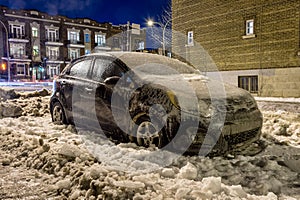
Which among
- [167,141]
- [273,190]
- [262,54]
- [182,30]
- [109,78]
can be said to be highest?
[182,30]

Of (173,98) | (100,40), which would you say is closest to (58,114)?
(173,98)

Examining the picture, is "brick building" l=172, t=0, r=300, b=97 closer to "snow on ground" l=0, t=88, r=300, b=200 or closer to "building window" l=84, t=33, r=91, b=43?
"snow on ground" l=0, t=88, r=300, b=200

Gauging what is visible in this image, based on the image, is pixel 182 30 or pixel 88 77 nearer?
pixel 88 77

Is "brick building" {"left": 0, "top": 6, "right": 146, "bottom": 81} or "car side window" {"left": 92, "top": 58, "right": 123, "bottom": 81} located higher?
"brick building" {"left": 0, "top": 6, "right": 146, "bottom": 81}

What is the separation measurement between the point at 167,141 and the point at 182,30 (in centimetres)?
1397

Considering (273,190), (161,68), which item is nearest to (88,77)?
(161,68)

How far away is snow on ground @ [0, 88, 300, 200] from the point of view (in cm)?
263

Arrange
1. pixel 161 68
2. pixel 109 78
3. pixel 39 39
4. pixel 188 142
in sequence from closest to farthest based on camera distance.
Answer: pixel 188 142 → pixel 109 78 → pixel 161 68 → pixel 39 39

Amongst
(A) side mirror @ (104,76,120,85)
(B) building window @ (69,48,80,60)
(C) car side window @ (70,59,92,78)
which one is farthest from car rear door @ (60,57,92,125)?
(B) building window @ (69,48,80,60)

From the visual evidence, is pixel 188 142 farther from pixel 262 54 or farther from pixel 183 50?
pixel 183 50

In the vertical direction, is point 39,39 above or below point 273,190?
above

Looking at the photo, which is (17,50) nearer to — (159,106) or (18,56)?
(18,56)

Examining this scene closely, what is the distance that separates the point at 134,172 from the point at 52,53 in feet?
153

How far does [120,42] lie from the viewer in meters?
53.5
